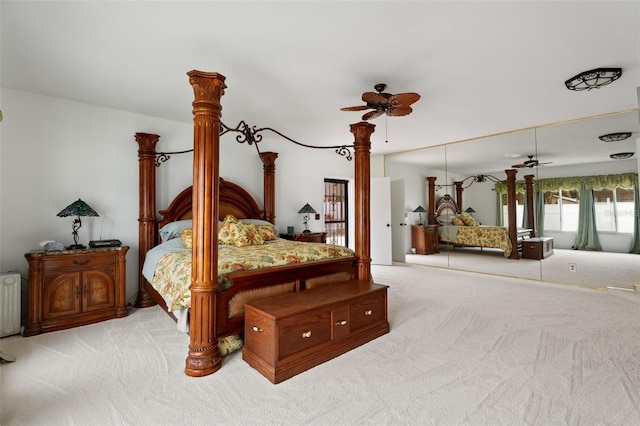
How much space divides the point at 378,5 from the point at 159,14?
5.00 ft

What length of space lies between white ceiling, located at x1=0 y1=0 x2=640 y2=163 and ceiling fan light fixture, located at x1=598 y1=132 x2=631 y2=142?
2.28ft

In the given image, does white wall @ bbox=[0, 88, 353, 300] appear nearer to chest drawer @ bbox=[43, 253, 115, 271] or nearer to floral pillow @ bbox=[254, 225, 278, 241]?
chest drawer @ bbox=[43, 253, 115, 271]

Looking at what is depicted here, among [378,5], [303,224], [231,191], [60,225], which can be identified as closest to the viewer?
[378,5]

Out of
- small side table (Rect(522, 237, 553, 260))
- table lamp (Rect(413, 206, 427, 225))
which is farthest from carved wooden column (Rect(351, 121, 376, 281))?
table lamp (Rect(413, 206, 427, 225))

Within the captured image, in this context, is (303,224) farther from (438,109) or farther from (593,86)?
(593,86)

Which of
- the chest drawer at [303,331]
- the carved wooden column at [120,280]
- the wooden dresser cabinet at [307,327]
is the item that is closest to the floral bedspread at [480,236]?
the wooden dresser cabinet at [307,327]

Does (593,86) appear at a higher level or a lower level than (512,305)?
higher

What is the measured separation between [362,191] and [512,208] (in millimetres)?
3452

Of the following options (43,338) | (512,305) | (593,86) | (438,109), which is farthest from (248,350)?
(593,86)

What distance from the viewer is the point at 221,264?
251cm

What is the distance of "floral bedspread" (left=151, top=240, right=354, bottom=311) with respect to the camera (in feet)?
7.97

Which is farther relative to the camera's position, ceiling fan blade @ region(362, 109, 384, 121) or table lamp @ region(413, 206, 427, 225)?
table lamp @ region(413, 206, 427, 225)

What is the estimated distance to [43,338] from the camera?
9.32 ft

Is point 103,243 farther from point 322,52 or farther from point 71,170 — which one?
point 322,52
